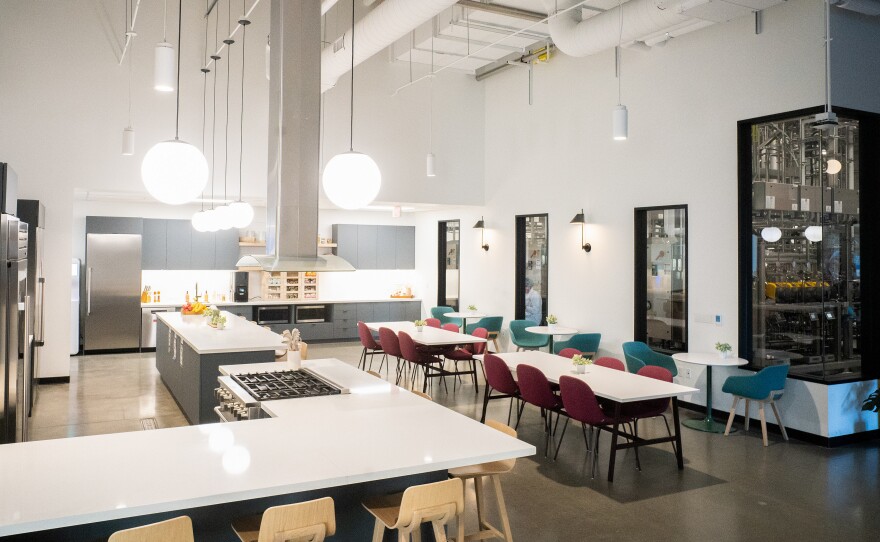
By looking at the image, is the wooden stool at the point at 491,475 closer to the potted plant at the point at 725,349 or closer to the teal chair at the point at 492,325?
the potted plant at the point at 725,349

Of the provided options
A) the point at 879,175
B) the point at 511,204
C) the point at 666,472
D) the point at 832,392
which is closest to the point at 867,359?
the point at 832,392

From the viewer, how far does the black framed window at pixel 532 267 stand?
400 inches

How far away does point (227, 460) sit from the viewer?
272 cm

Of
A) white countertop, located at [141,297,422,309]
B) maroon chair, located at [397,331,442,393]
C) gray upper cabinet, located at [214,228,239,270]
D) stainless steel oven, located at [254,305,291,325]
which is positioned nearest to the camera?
maroon chair, located at [397,331,442,393]

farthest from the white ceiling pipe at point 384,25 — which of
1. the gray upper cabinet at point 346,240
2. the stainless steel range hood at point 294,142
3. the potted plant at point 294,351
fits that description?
the gray upper cabinet at point 346,240

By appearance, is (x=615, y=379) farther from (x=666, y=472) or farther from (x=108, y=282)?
(x=108, y=282)

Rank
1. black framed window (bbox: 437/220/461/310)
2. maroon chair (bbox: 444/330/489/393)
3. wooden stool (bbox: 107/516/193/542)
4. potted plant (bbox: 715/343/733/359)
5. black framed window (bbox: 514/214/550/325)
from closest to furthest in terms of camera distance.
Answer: wooden stool (bbox: 107/516/193/542), potted plant (bbox: 715/343/733/359), maroon chair (bbox: 444/330/489/393), black framed window (bbox: 514/214/550/325), black framed window (bbox: 437/220/461/310)

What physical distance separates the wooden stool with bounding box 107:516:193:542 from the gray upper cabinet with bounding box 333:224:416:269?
34.0 ft

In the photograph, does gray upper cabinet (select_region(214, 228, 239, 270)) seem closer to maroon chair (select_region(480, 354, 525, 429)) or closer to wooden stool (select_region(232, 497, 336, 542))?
maroon chair (select_region(480, 354, 525, 429))

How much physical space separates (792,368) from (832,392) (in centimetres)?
48

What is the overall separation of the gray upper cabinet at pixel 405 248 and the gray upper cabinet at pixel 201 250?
12.1 ft

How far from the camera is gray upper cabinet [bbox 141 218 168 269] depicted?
11023 millimetres

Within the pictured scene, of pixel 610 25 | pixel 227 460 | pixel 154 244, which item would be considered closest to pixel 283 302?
pixel 154 244

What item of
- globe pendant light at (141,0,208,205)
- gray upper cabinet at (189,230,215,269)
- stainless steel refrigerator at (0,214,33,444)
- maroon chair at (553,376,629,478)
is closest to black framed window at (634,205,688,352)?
maroon chair at (553,376,629,478)
